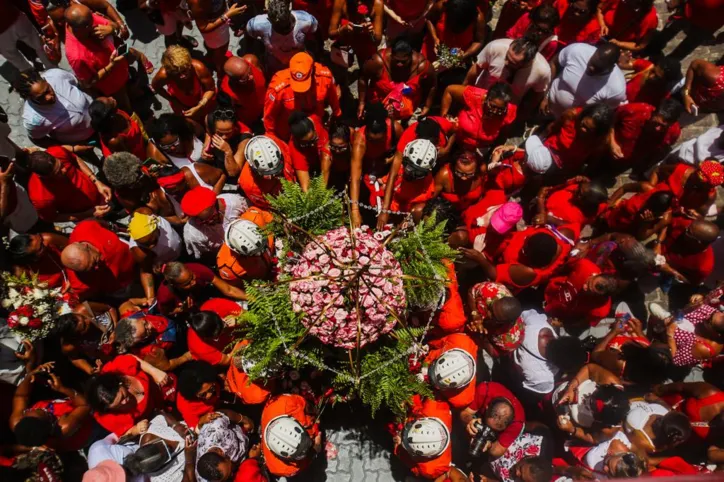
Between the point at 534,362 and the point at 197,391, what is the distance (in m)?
4.02

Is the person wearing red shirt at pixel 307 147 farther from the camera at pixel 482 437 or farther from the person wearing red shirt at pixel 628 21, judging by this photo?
the person wearing red shirt at pixel 628 21

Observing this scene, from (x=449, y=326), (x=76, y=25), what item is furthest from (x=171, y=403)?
(x=76, y=25)

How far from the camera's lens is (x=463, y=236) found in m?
5.42

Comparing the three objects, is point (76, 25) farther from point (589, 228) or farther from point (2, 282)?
point (589, 228)

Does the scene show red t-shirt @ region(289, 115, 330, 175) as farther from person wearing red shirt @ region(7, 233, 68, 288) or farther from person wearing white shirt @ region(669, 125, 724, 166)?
person wearing white shirt @ region(669, 125, 724, 166)

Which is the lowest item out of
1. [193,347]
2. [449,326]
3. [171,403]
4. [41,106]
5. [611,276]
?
[171,403]

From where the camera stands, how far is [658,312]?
6566 millimetres

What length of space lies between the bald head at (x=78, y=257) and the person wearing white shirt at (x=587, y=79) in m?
6.68

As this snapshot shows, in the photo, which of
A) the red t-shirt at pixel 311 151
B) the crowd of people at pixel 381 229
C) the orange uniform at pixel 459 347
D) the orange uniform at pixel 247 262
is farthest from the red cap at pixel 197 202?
the orange uniform at pixel 459 347

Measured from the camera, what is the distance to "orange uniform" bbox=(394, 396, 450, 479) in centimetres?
493

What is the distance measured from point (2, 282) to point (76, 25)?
11.0 feet

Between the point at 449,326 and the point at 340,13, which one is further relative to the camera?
the point at 340,13

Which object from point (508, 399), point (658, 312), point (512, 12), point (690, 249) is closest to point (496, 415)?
point (508, 399)

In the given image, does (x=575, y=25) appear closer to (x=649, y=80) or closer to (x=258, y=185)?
(x=649, y=80)
